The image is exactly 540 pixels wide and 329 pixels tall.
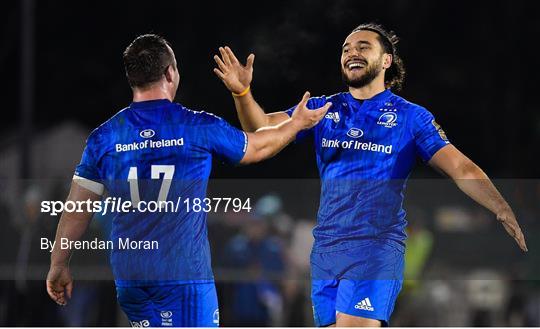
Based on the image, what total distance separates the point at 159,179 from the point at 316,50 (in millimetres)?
13326

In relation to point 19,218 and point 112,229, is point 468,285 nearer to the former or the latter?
point 19,218

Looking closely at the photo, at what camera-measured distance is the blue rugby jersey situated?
8.98 m

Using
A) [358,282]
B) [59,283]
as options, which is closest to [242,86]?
[358,282]

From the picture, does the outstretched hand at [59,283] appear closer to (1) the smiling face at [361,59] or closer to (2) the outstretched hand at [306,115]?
(2) the outstretched hand at [306,115]

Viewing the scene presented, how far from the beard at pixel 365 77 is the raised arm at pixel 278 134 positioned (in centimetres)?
74

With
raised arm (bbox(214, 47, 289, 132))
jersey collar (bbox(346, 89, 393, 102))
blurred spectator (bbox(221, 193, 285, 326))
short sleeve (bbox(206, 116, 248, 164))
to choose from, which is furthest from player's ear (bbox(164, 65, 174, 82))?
blurred spectator (bbox(221, 193, 285, 326))

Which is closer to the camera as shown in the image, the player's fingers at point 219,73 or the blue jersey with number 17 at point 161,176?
the blue jersey with number 17 at point 161,176

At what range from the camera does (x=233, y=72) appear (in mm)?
8867

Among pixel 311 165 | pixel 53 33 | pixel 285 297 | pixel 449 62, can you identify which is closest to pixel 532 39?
pixel 449 62

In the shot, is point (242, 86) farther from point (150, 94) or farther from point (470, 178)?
point (470, 178)

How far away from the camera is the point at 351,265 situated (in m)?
9.00

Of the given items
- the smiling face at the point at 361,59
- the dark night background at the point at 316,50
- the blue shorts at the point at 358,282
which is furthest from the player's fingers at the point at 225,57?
the dark night background at the point at 316,50

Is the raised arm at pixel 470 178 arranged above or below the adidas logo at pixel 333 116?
below

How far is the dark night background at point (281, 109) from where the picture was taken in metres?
14.9
